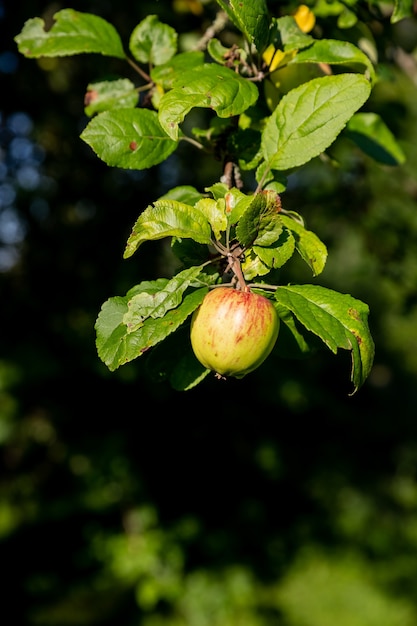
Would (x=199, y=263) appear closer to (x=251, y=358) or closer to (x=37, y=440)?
(x=251, y=358)

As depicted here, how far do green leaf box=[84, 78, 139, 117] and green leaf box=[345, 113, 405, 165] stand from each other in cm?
38

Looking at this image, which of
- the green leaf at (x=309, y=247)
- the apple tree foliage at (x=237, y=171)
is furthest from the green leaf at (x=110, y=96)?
the green leaf at (x=309, y=247)

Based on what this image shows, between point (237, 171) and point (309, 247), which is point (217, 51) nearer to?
point (237, 171)

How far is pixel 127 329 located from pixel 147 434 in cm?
325

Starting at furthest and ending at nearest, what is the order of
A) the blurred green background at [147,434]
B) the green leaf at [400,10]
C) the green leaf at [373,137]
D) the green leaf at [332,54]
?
the blurred green background at [147,434] → the green leaf at [373,137] → the green leaf at [400,10] → the green leaf at [332,54]

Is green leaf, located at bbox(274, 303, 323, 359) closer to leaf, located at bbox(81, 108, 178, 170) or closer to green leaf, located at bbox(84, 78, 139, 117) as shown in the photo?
leaf, located at bbox(81, 108, 178, 170)

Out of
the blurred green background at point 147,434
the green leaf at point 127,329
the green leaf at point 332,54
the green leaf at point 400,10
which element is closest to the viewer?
the green leaf at point 127,329

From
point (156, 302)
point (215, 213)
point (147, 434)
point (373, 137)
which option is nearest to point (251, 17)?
point (215, 213)

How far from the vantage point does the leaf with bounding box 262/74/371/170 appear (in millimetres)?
768

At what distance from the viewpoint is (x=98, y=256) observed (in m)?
3.37

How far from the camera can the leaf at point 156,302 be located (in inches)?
28.2

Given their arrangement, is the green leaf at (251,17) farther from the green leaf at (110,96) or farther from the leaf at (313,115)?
the green leaf at (110,96)

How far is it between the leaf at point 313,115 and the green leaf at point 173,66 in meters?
0.20

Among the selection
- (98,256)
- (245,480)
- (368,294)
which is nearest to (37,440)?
(98,256)
